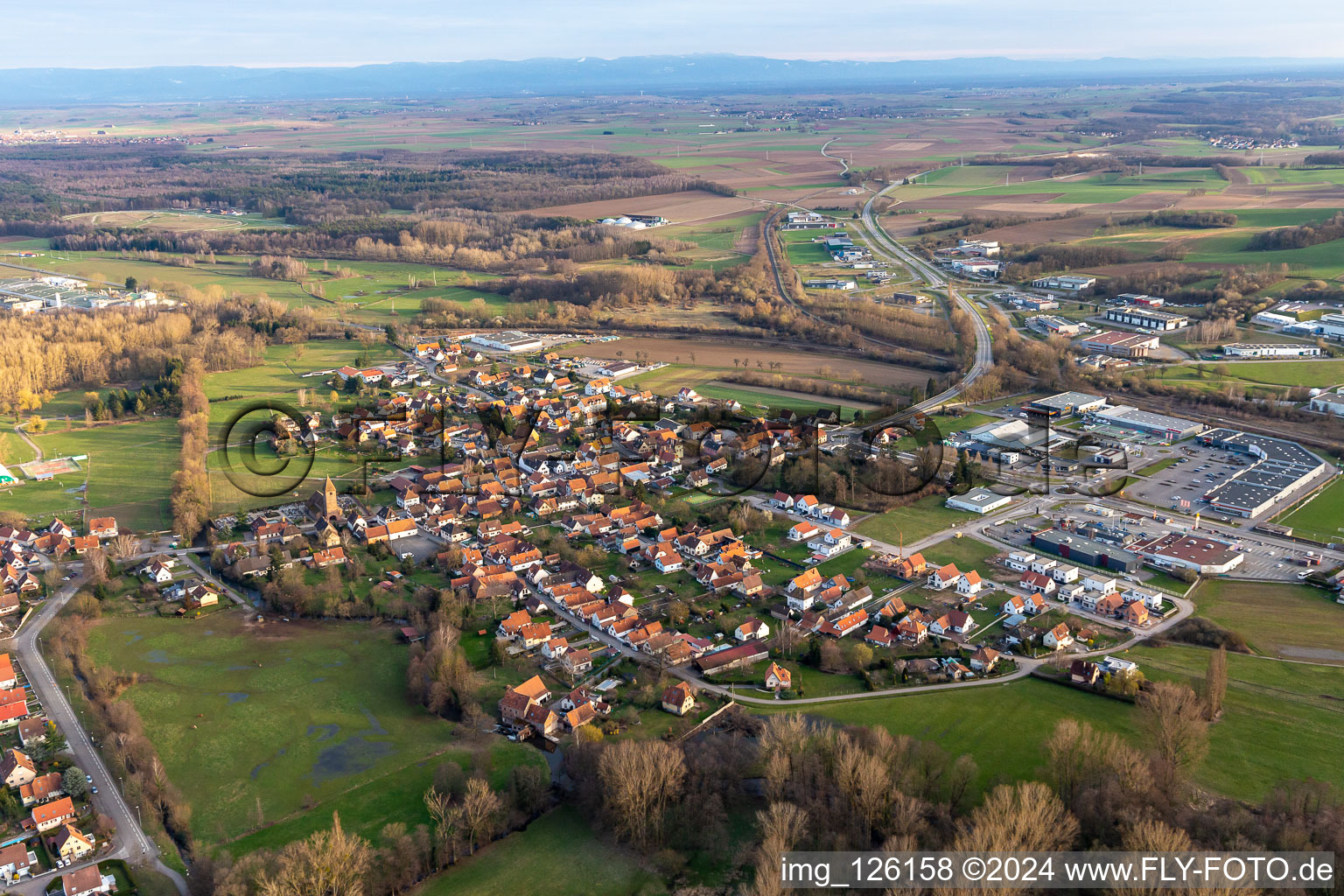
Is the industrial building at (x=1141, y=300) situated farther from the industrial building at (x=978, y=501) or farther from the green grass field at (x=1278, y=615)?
the green grass field at (x=1278, y=615)

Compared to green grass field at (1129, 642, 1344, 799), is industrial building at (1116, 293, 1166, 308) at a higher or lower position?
higher

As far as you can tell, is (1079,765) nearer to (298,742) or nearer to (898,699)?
(898,699)

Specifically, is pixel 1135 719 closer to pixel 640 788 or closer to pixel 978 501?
pixel 640 788

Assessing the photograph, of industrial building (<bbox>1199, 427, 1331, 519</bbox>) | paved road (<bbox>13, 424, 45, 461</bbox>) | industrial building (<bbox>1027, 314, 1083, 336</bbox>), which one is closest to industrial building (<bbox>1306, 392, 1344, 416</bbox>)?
industrial building (<bbox>1199, 427, 1331, 519</bbox>)

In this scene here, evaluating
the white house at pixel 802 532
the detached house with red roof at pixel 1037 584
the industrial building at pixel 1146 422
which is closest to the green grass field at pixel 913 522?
the white house at pixel 802 532

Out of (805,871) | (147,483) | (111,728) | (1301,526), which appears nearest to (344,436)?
(147,483)

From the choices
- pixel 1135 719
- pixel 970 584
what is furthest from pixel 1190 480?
pixel 1135 719

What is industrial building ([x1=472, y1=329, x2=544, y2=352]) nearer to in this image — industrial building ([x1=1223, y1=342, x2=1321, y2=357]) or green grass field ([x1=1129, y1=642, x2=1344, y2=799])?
industrial building ([x1=1223, y1=342, x2=1321, y2=357])
